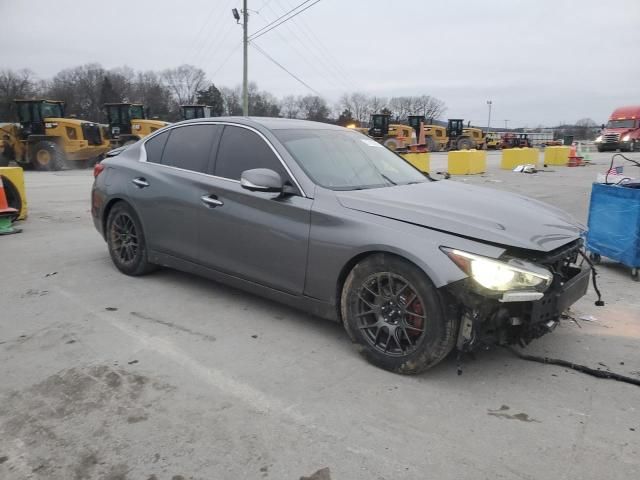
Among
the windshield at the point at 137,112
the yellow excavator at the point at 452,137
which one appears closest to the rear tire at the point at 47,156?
the windshield at the point at 137,112

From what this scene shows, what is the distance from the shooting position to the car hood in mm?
3129

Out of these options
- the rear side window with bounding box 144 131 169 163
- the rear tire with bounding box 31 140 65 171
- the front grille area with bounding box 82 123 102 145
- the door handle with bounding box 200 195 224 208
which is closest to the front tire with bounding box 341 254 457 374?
the door handle with bounding box 200 195 224 208

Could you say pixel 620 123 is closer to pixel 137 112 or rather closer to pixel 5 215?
pixel 137 112

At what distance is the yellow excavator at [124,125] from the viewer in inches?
913

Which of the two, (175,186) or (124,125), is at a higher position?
(124,125)

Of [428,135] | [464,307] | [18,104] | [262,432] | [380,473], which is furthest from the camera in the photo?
[428,135]

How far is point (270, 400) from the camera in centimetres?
296

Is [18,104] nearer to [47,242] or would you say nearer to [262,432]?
[47,242]

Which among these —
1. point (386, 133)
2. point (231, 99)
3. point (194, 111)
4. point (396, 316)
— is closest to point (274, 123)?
point (396, 316)

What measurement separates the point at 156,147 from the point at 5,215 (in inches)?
153

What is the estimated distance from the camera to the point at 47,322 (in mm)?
4062

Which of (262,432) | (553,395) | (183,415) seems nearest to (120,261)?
(183,415)

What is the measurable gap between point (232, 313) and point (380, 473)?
222cm

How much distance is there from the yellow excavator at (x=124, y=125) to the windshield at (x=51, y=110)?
7.08 ft
